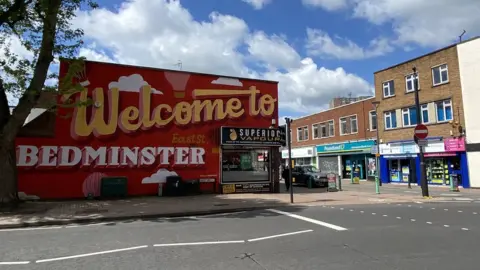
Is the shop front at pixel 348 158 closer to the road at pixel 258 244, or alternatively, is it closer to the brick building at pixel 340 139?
the brick building at pixel 340 139

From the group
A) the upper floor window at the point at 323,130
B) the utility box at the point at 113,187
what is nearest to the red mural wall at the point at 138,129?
the utility box at the point at 113,187

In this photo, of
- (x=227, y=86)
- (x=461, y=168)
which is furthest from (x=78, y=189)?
(x=461, y=168)

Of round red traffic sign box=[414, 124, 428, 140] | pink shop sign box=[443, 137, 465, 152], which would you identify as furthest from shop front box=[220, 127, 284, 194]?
pink shop sign box=[443, 137, 465, 152]

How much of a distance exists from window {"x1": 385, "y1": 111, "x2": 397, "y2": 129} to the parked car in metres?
9.25

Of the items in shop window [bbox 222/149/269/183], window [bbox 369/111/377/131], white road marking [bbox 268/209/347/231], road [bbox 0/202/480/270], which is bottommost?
road [bbox 0/202/480/270]

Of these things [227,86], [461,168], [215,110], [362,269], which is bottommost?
[362,269]

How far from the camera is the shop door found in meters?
44.3

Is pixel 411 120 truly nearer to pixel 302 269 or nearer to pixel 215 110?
pixel 215 110

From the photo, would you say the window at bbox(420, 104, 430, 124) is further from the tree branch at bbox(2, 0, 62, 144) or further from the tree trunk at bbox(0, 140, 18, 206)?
the tree trunk at bbox(0, 140, 18, 206)

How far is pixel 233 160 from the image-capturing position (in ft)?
72.4

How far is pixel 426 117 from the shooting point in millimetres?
30719

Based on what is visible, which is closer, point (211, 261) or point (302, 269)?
point (302, 269)

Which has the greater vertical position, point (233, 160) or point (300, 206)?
point (233, 160)

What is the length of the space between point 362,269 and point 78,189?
15635 millimetres
